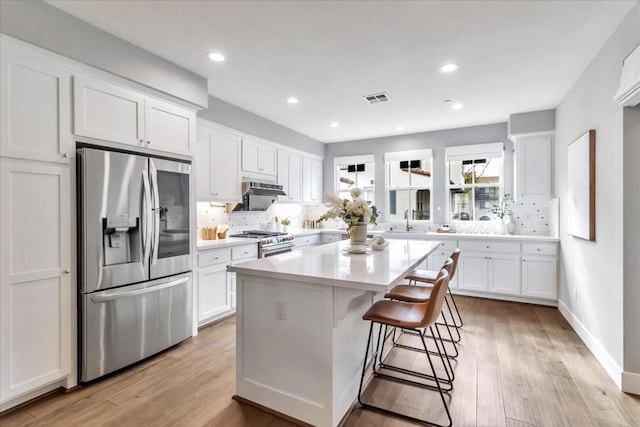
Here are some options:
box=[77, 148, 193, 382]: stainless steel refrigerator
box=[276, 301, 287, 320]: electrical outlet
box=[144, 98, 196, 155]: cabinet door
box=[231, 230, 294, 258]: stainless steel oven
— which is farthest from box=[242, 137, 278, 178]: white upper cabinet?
box=[276, 301, 287, 320]: electrical outlet

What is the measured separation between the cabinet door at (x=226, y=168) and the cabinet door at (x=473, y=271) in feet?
11.4

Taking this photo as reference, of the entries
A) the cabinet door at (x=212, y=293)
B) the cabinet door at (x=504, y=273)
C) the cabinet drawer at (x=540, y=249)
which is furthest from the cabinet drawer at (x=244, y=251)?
the cabinet drawer at (x=540, y=249)

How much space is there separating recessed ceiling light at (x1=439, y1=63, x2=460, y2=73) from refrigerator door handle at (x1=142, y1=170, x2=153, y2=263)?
2.97 m

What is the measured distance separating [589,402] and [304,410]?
1.96m

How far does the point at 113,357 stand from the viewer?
2479mm

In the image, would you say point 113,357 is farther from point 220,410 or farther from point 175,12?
point 175,12

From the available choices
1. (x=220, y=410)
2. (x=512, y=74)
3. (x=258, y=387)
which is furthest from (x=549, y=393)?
(x=512, y=74)

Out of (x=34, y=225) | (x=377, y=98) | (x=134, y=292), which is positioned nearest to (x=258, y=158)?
(x=377, y=98)

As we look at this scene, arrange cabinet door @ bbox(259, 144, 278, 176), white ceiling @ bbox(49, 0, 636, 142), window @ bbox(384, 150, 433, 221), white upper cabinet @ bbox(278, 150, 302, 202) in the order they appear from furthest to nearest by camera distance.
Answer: window @ bbox(384, 150, 433, 221) → white upper cabinet @ bbox(278, 150, 302, 202) → cabinet door @ bbox(259, 144, 278, 176) → white ceiling @ bbox(49, 0, 636, 142)

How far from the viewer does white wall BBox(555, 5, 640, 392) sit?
233 cm

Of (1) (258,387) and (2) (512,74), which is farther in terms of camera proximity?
(2) (512,74)

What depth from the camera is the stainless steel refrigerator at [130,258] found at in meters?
2.35

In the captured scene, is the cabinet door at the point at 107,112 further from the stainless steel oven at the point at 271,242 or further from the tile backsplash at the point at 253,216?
the stainless steel oven at the point at 271,242

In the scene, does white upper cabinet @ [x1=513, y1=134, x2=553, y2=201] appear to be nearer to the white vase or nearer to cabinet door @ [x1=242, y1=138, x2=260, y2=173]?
the white vase
